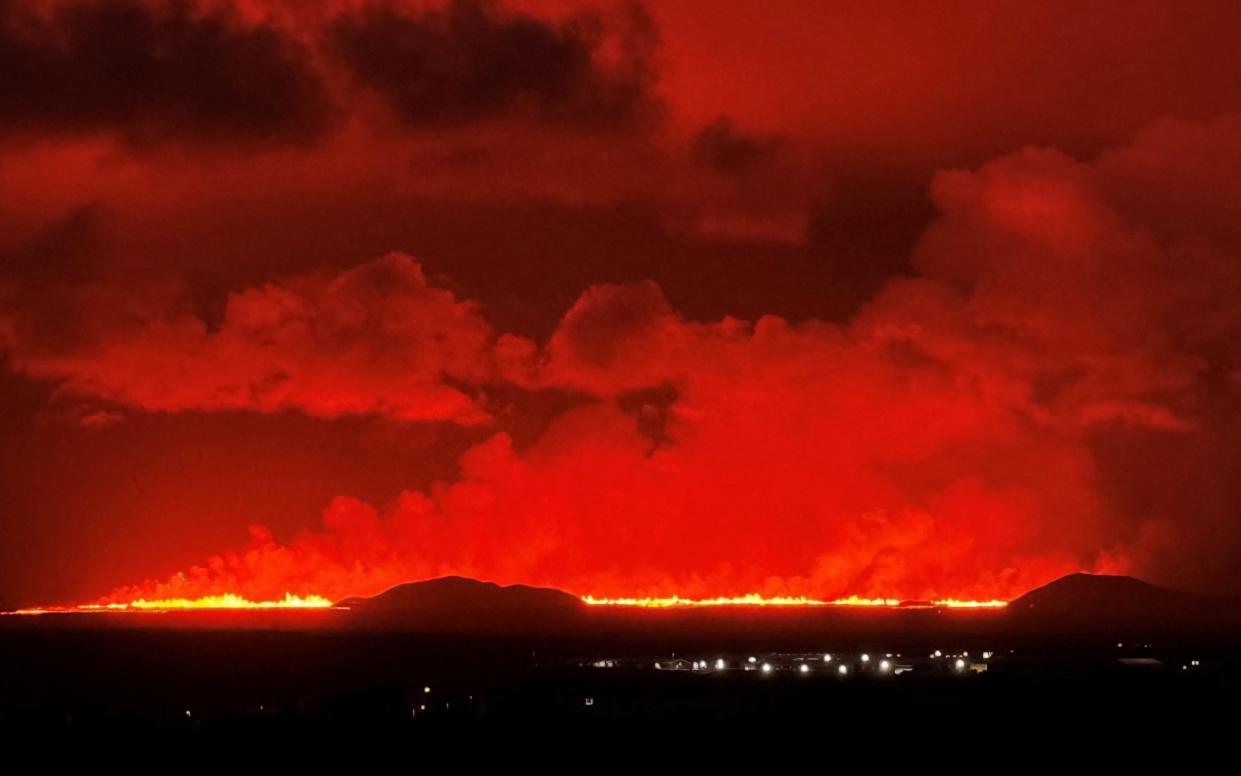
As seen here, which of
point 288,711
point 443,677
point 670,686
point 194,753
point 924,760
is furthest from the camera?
point 443,677

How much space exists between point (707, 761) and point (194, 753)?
23.2m

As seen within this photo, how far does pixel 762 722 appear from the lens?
79.1m

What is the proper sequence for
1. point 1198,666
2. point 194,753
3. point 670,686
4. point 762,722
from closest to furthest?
1. point 194,753
2. point 762,722
3. point 670,686
4. point 1198,666

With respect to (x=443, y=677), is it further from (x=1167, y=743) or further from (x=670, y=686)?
(x=1167, y=743)

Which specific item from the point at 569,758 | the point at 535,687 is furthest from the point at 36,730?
the point at 535,687

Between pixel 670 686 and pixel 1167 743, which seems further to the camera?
pixel 670 686

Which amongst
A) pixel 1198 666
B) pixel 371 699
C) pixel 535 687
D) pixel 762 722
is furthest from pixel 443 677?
pixel 762 722

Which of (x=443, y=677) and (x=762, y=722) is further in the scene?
(x=443, y=677)

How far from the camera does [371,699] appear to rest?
95.8 metres

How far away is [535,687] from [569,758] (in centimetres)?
5118

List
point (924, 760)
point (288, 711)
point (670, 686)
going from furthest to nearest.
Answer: point (670, 686) < point (288, 711) < point (924, 760)

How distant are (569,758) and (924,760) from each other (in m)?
15.1

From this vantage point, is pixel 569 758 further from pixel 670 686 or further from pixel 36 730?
pixel 670 686

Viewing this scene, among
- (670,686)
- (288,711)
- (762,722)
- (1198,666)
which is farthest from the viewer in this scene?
(1198,666)
